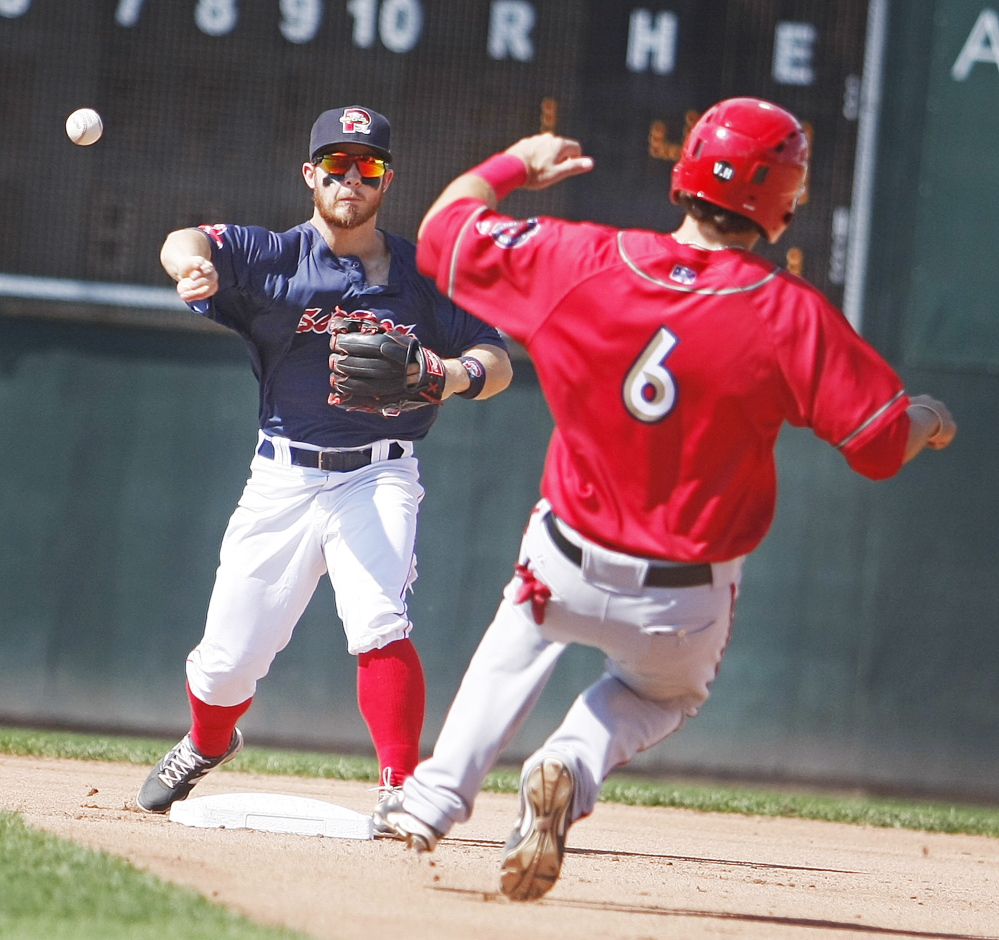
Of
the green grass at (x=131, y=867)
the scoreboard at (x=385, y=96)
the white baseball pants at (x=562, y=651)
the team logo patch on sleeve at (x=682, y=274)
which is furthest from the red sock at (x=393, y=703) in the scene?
the scoreboard at (x=385, y=96)

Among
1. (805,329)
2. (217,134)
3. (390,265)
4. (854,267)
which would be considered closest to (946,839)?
(854,267)

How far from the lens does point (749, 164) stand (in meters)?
2.61

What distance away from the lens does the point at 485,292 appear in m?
2.70

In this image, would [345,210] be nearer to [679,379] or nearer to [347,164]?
[347,164]

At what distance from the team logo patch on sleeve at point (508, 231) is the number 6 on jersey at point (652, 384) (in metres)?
0.32

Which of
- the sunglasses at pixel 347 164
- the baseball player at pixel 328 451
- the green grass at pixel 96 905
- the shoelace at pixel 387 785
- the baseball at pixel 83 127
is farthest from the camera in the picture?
the baseball at pixel 83 127

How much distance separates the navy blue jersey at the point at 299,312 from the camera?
3748 millimetres

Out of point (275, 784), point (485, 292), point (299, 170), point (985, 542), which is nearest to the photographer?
point (485, 292)

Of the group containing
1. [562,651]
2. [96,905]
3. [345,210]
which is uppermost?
[345,210]

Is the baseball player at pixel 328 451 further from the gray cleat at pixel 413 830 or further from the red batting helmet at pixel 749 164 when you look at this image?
the red batting helmet at pixel 749 164

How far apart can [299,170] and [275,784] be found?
255 cm

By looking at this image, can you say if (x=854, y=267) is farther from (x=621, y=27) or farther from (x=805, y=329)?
(x=805, y=329)

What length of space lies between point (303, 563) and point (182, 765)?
70cm

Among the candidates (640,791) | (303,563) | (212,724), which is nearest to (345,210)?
(303,563)
